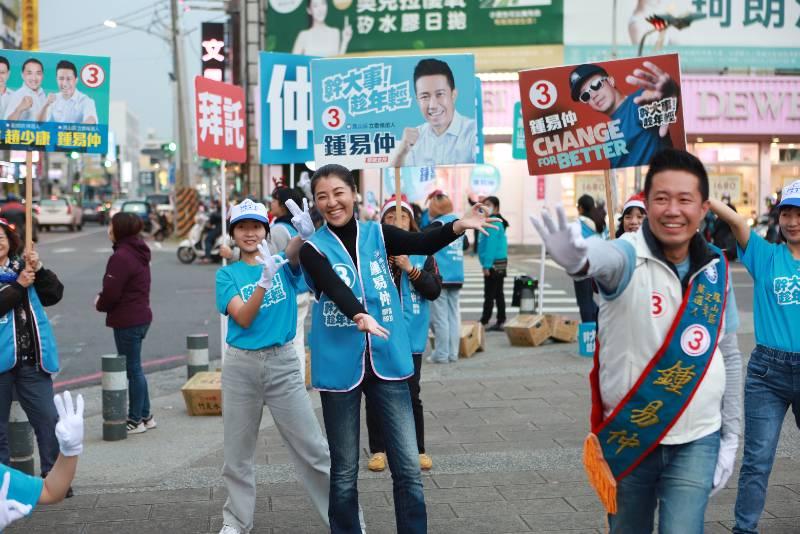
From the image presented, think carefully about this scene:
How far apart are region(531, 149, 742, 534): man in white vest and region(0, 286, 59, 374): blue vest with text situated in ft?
11.6

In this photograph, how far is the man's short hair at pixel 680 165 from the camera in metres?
3.29

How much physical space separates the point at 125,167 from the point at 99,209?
85860 millimetres

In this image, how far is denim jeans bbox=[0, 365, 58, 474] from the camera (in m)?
5.66

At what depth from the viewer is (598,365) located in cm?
348

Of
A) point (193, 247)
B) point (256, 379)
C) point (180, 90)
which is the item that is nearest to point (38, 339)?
point (256, 379)

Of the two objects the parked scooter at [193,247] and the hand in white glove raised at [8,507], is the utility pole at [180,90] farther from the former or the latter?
the hand in white glove raised at [8,507]

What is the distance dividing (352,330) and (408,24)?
91.3 ft

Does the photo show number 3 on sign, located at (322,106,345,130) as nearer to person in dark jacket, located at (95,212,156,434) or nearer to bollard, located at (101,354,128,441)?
person in dark jacket, located at (95,212,156,434)

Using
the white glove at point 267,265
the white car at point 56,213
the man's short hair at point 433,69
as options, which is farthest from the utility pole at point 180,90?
the white glove at point 267,265

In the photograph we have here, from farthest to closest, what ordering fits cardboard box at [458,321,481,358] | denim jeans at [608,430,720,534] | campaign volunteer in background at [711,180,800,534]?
1. cardboard box at [458,321,481,358]
2. campaign volunteer in background at [711,180,800,534]
3. denim jeans at [608,430,720,534]

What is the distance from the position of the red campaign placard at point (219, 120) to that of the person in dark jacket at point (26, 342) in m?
3.48

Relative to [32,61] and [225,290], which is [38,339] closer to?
[225,290]

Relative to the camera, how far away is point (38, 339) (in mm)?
5738

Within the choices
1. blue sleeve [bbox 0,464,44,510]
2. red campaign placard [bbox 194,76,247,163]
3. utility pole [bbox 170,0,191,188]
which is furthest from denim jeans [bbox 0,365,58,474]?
utility pole [bbox 170,0,191,188]
